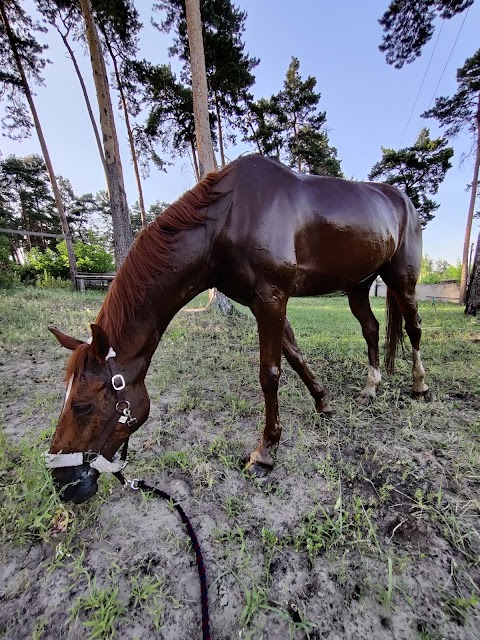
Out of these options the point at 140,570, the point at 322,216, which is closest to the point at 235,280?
the point at 322,216

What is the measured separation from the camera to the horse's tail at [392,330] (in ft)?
10.0

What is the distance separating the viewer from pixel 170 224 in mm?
1656

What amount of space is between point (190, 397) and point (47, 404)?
4.19 feet

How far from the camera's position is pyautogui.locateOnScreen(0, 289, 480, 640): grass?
1.05 meters

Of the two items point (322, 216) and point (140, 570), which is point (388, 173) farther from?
point (140, 570)

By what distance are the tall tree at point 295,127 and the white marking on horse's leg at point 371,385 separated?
1501 cm

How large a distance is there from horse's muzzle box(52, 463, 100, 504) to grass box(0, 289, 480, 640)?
0.17 m

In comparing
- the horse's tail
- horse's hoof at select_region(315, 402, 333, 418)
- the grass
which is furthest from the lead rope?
the horse's tail

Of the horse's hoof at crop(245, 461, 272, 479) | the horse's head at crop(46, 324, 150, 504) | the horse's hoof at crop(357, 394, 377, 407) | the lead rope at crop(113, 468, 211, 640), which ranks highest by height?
the horse's head at crop(46, 324, 150, 504)

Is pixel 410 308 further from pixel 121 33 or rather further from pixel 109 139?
pixel 121 33

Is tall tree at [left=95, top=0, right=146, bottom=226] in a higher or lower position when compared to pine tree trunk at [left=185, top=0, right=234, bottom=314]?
higher

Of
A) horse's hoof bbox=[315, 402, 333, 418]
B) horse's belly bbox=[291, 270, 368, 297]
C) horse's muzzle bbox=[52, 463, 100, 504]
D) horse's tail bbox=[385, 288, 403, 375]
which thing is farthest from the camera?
horse's tail bbox=[385, 288, 403, 375]

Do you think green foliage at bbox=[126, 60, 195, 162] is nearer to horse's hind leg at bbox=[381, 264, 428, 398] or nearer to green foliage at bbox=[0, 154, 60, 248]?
horse's hind leg at bbox=[381, 264, 428, 398]

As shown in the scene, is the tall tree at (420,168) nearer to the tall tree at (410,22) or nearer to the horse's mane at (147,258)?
the tall tree at (410,22)
